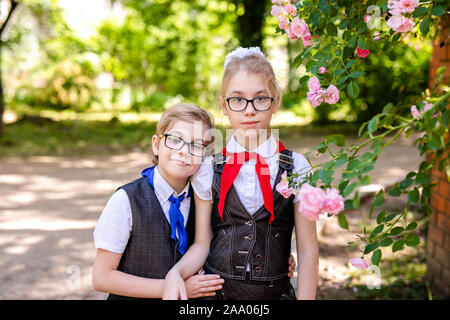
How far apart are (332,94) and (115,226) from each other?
96cm

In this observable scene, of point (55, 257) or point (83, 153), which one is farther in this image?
point (83, 153)

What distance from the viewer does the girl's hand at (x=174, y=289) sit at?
1.76 m

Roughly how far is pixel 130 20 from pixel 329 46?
14740mm

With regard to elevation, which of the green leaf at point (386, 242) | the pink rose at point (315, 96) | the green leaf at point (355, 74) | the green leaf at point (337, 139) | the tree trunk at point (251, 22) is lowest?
the green leaf at point (386, 242)

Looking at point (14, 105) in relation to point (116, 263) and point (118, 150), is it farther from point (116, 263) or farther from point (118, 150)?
point (116, 263)

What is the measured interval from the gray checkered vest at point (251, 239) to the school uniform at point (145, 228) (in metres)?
0.19

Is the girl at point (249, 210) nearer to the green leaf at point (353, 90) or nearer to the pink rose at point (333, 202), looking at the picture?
the green leaf at point (353, 90)

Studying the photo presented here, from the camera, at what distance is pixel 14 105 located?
16.7 m

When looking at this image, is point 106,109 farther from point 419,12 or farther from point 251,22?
point 419,12

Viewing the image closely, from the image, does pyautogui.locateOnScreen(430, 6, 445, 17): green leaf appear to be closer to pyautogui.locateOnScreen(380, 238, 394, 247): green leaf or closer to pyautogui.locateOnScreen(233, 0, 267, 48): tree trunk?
pyautogui.locateOnScreen(380, 238, 394, 247): green leaf

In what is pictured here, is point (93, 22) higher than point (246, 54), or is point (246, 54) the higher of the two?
point (93, 22)

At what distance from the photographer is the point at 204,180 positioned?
1949 millimetres

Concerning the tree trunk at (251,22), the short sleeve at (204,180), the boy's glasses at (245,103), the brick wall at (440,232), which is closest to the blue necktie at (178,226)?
the short sleeve at (204,180)

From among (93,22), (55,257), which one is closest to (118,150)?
(93,22)
